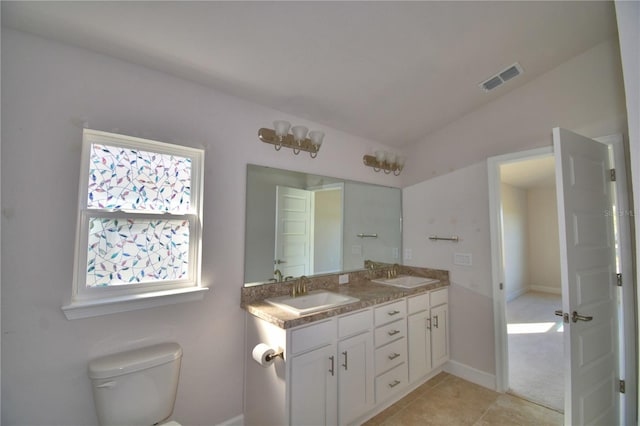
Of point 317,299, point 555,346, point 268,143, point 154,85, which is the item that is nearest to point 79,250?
point 154,85

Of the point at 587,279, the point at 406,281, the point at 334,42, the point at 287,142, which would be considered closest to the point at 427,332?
the point at 406,281

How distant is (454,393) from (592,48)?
2.92 metres

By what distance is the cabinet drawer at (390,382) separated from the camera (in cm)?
209

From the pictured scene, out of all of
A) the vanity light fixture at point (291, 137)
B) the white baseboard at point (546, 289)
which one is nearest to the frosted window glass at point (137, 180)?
the vanity light fixture at point (291, 137)

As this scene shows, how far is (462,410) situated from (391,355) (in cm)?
71

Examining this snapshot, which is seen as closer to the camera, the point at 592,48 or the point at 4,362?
the point at 4,362

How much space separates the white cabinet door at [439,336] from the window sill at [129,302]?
205 centimetres

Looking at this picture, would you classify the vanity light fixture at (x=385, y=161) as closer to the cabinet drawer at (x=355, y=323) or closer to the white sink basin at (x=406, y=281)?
the white sink basin at (x=406, y=281)

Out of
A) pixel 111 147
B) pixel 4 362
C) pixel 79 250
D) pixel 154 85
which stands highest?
pixel 154 85

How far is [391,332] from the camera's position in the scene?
7.23ft

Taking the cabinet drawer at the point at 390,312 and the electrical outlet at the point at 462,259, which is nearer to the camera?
the cabinet drawer at the point at 390,312

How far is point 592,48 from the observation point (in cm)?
209

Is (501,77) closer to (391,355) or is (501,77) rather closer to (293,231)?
(293,231)

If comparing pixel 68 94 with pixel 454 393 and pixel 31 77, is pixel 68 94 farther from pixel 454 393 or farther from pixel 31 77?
pixel 454 393
